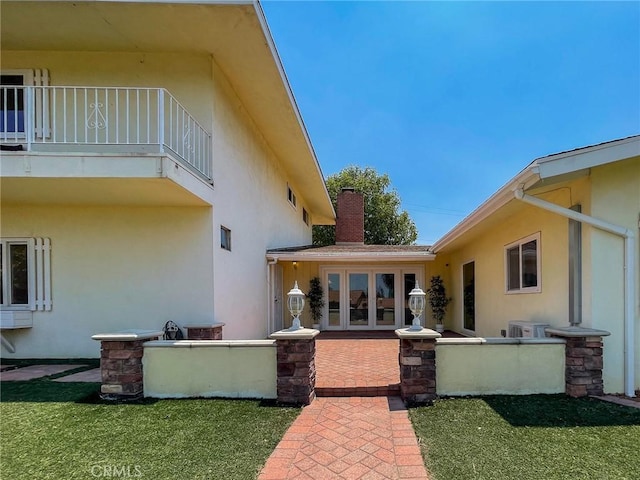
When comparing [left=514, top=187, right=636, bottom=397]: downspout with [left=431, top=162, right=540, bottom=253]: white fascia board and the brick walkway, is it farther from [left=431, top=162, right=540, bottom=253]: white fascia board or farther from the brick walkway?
the brick walkway

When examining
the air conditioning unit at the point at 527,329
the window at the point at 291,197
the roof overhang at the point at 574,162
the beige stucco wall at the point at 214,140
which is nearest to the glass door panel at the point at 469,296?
the air conditioning unit at the point at 527,329

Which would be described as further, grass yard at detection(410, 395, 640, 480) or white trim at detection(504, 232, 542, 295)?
white trim at detection(504, 232, 542, 295)

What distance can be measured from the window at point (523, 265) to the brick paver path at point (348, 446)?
12.5 ft

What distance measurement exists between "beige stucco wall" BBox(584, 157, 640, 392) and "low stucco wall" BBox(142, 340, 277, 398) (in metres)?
4.48

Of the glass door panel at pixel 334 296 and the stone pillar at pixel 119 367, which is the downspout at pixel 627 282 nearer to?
the stone pillar at pixel 119 367

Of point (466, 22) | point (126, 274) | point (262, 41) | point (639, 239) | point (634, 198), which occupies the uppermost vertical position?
point (466, 22)

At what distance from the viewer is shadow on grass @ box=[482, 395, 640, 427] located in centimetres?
391

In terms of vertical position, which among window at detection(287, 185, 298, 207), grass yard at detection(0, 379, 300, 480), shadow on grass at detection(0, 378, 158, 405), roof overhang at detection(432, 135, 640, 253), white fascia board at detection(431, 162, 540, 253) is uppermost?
window at detection(287, 185, 298, 207)

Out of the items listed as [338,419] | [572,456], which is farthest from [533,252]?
[338,419]

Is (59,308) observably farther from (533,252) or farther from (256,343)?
(533,252)

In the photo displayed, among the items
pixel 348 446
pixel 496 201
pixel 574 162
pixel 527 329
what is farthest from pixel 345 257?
pixel 348 446

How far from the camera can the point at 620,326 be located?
4895mm

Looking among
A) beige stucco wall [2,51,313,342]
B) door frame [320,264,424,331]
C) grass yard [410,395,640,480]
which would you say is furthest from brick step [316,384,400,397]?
door frame [320,264,424,331]

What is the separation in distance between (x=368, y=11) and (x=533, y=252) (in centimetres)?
744
